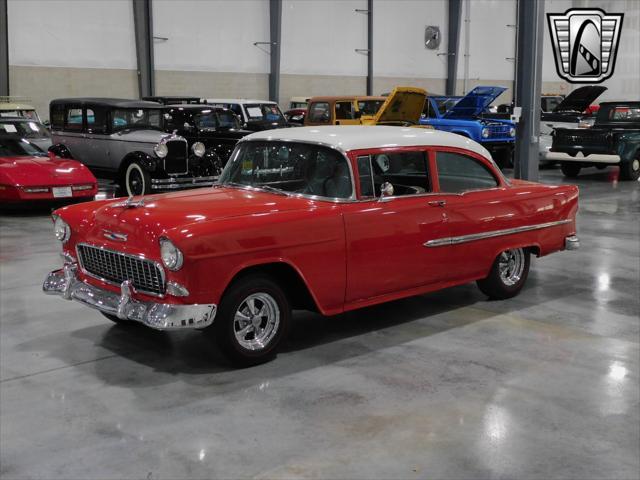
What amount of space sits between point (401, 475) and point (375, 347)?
182 cm

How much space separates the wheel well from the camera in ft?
15.9

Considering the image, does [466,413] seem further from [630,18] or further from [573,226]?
[630,18]

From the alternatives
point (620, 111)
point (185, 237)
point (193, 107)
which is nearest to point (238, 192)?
point (185, 237)

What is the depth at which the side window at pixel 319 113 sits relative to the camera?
16.6 meters

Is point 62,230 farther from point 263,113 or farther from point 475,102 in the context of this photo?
point 475,102

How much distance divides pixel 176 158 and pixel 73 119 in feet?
9.42

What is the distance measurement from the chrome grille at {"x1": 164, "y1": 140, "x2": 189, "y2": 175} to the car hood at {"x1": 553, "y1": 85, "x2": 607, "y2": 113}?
36.3ft

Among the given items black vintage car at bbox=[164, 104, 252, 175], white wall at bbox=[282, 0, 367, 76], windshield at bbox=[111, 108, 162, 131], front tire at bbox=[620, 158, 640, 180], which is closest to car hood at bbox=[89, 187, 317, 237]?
black vintage car at bbox=[164, 104, 252, 175]

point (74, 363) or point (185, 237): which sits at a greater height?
point (185, 237)

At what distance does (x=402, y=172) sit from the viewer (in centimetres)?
570

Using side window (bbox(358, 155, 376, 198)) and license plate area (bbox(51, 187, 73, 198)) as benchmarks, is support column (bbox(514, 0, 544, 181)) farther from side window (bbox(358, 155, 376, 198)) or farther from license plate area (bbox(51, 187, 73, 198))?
side window (bbox(358, 155, 376, 198))

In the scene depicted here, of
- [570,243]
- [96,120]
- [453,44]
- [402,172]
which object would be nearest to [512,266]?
[570,243]

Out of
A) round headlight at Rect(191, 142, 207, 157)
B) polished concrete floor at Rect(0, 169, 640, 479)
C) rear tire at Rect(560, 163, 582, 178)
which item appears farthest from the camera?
rear tire at Rect(560, 163, 582, 178)

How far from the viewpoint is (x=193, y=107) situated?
42.5 feet
